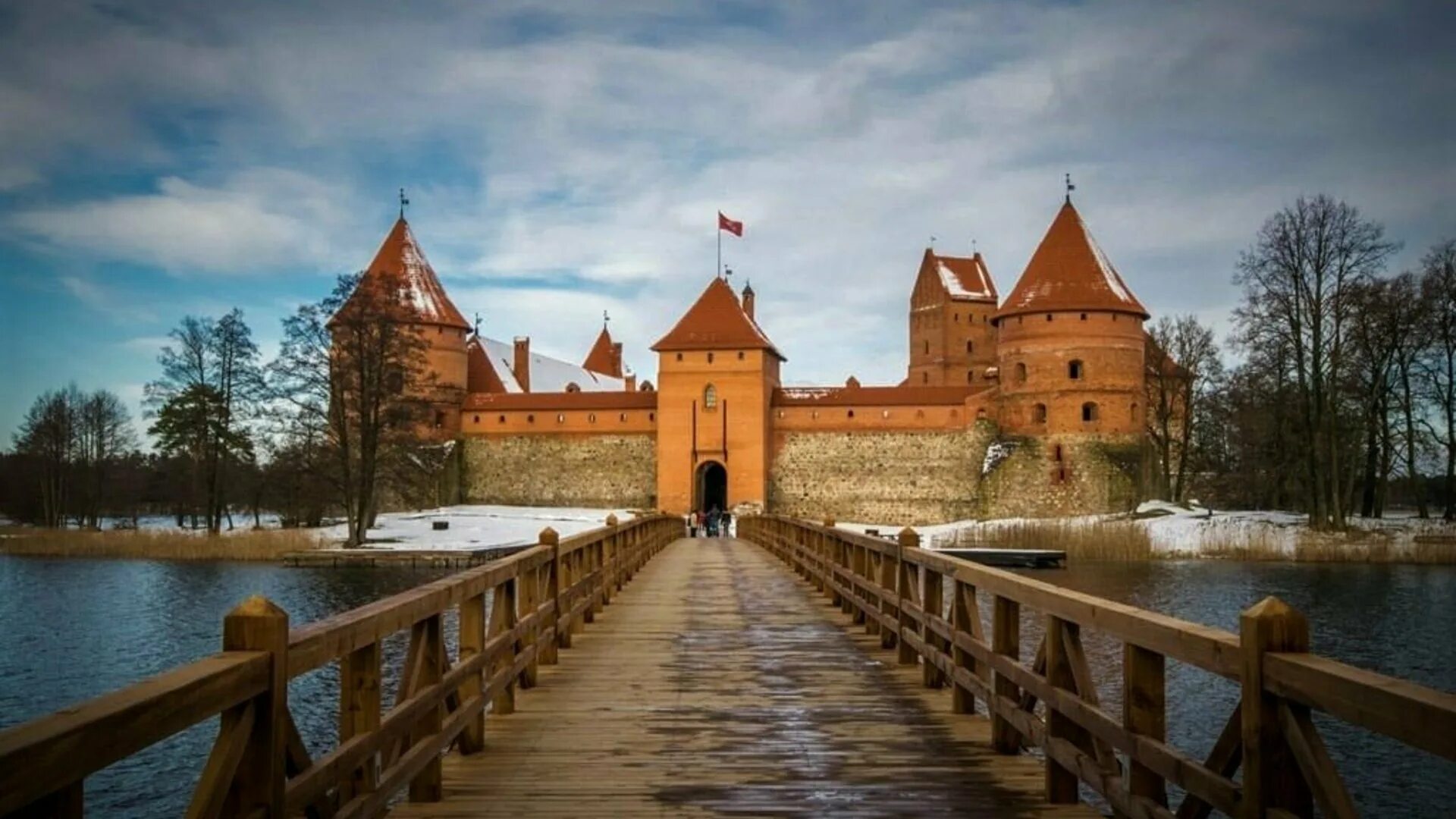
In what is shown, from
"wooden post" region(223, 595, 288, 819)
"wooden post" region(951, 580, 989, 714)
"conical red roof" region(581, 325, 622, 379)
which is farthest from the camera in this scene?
"conical red roof" region(581, 325, 622, 379)

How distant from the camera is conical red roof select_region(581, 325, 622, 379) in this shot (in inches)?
2943

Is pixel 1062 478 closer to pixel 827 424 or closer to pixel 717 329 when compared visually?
pixel 827 424

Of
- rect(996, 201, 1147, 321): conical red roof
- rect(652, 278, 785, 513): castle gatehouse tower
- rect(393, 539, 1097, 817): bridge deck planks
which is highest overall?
rect(996, 201, 1147, 321): conical red roof

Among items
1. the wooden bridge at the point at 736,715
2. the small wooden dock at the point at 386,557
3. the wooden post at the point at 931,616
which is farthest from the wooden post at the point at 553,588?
the small wooden dock at the point at 386,557

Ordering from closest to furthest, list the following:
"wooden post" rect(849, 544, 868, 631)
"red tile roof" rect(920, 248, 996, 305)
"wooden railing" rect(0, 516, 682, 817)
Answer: "wooden railing" rect(0, 516, 682, 817)
"wooden post" rect(849, 544, 868, 631)
"red tile roof" rect(920, 248, 996, 305)

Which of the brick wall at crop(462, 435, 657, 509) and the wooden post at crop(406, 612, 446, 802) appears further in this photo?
the brick wall at crop(462, 435, 657, 509)

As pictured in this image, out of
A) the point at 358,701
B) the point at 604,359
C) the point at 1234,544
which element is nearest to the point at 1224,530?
the point at 1234,544

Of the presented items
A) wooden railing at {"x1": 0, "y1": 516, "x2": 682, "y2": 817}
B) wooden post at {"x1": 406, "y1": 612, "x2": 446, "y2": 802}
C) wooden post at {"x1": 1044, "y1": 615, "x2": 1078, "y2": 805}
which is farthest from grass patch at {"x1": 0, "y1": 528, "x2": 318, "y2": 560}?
wooden post at {"x1": 1044, "y1": 615, "x2": 1078, "y2": 805}

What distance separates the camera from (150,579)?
26.5 metres

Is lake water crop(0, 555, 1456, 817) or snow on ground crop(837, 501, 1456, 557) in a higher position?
snow on ground crop(837, 501, 1456, 557)

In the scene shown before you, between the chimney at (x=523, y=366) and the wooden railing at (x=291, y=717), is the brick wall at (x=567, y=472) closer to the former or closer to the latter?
the chimney at (x=523, y=366)

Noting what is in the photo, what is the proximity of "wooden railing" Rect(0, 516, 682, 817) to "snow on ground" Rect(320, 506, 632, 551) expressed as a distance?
27.6 meters

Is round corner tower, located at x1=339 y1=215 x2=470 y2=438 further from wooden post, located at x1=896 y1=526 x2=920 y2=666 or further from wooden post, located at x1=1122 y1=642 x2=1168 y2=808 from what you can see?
wooden post, located at x1=1122 y1=642 x2=1168 y2=808

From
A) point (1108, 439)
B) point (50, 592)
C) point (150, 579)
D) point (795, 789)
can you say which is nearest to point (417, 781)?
point (795, 789)
